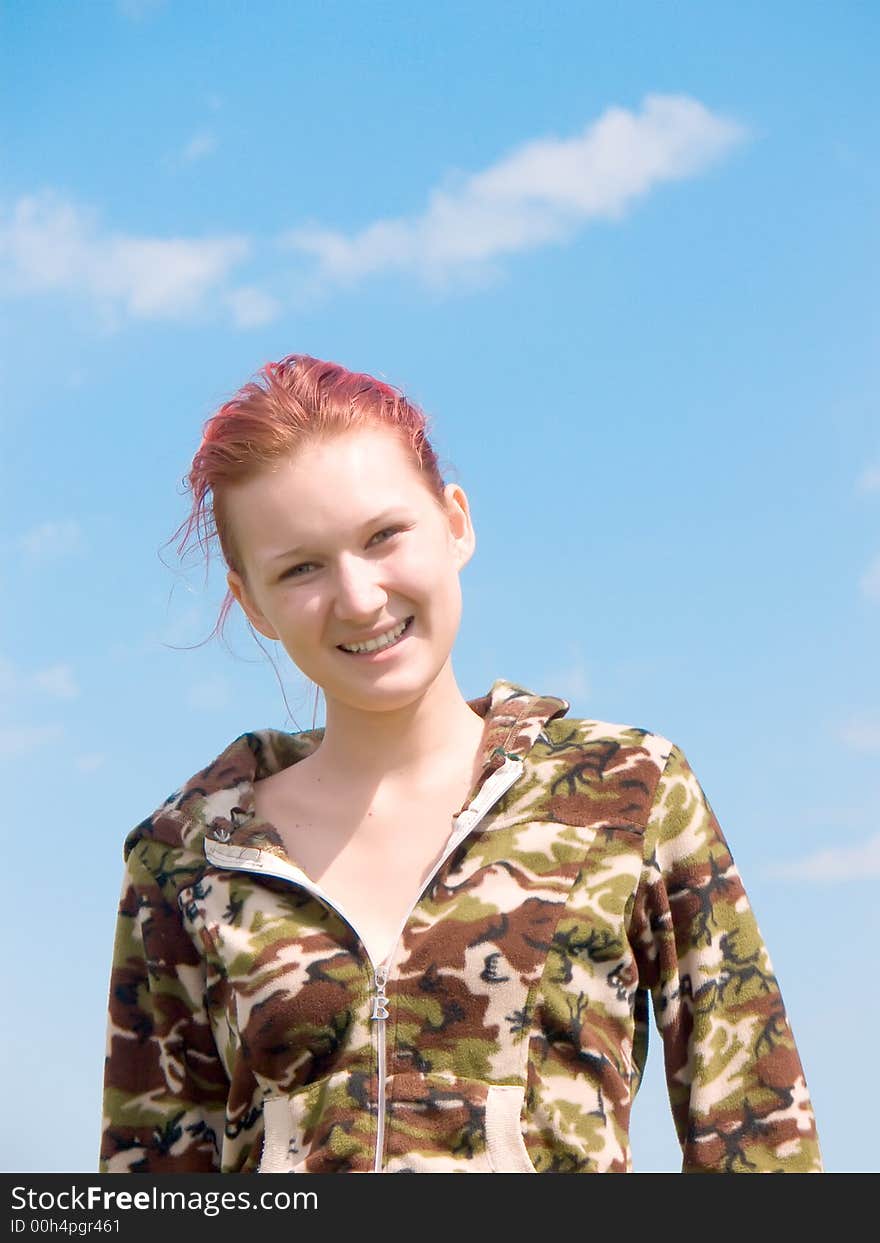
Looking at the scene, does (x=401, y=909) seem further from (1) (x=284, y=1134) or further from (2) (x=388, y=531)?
(2) (x=388, y=531)

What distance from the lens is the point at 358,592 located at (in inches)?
121

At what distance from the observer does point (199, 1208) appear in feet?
10.1

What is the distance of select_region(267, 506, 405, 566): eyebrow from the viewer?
313cm

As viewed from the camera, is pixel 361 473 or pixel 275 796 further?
pixel 275 796

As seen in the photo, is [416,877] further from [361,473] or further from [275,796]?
[361,473]

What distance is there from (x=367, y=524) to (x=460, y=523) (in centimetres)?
34

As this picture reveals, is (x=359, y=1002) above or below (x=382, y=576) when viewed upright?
below

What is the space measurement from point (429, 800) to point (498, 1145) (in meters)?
0.70

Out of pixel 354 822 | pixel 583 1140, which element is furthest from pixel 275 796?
pixel 583 1140

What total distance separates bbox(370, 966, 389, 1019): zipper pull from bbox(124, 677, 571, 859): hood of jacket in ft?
1.27

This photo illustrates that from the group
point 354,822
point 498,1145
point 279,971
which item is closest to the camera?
point 498,1145

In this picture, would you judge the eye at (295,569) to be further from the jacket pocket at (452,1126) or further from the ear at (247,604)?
the jacket pocket at (452,1126)

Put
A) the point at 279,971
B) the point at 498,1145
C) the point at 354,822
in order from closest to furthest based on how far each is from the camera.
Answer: the point at 498,1145 < the point at 279,971 < the point at 354,822

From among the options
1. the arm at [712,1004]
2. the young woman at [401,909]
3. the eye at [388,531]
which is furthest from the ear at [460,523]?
the arm at [712,1004]
